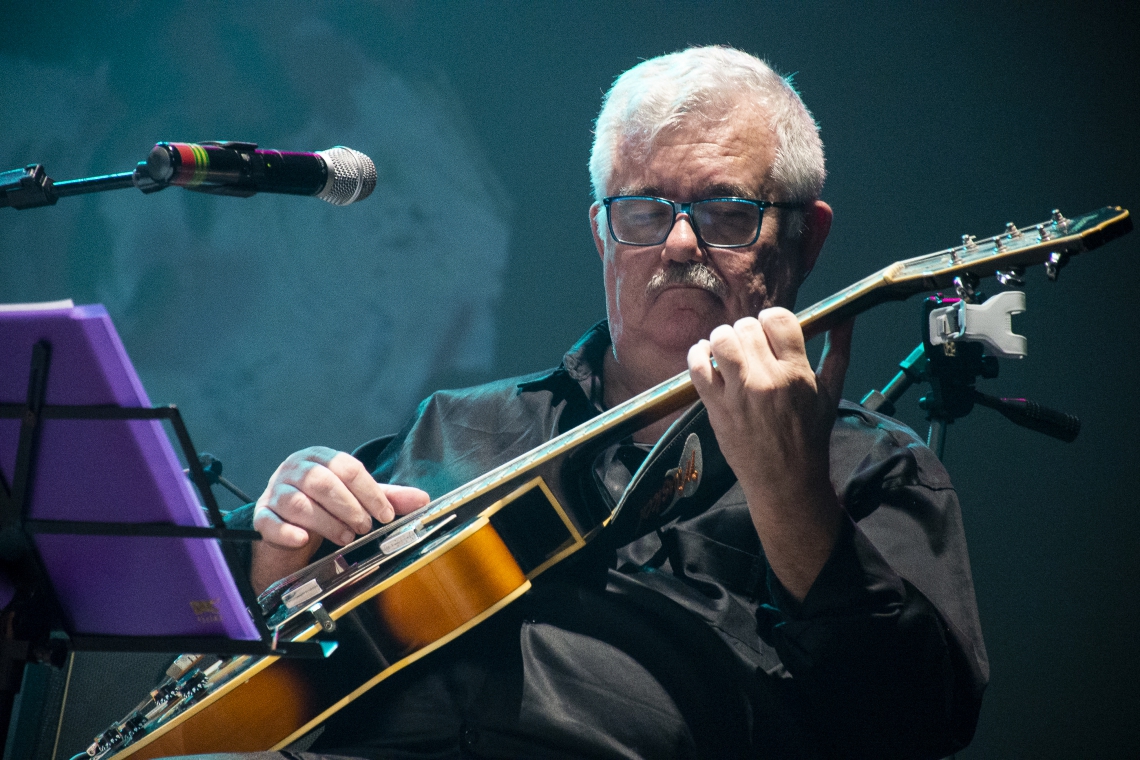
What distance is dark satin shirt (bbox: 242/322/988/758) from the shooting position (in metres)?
1.44

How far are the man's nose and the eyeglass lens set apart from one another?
0.02 meters

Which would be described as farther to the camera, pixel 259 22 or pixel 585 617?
pixel 259 22

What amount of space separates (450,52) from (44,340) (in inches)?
110

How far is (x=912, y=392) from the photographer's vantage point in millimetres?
3133

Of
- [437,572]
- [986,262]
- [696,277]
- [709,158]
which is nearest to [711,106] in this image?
[709,158]

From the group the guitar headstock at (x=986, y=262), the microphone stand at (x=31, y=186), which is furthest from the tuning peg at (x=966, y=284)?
the microphone stand at (x=31, y=186)

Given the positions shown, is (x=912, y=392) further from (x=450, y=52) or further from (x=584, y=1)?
(x=450, y=52)

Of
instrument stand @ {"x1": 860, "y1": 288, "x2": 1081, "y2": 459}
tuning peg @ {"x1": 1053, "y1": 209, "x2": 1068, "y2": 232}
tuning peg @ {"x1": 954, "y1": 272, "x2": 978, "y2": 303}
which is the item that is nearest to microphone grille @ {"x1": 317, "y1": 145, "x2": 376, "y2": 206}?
tuning peg @ {"x1": 954, "y1": 272, "x2": 978, "y2": 303}

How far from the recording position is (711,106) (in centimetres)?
202

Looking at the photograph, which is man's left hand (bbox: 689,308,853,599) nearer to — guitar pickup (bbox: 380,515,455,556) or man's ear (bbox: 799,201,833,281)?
guitar pickup (bbox: 380,515,455,556)

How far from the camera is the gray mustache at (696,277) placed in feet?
6.40

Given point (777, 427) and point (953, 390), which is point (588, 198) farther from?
point (777, 427)

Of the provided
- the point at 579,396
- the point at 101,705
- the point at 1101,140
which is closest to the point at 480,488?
the point at 579,396

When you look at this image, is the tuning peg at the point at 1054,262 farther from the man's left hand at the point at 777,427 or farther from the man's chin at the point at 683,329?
the man's chin at the point at 683,329
